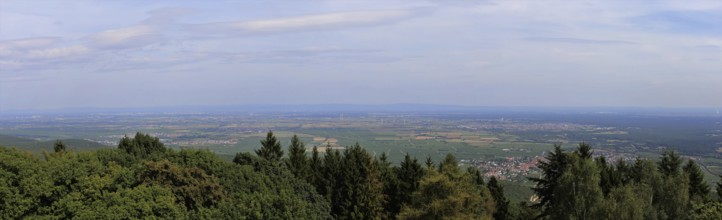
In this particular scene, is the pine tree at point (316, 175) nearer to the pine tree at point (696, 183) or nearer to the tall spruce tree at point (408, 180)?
the tall spruce tree at point (408, 180)

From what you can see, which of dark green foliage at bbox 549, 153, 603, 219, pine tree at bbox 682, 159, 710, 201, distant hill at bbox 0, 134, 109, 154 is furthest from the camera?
distant hill at bbox 0, 134, 109, 154

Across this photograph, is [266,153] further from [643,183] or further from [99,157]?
[643,183]

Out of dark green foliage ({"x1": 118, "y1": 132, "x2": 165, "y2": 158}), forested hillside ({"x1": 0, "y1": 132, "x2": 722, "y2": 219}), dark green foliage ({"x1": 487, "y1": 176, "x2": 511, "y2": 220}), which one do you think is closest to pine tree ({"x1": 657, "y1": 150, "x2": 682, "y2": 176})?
forested hillside ({"x1": 0, "y1": 132, "x2": 722, "y2": 219})

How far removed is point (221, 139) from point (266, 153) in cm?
12770

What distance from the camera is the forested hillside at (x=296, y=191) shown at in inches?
907

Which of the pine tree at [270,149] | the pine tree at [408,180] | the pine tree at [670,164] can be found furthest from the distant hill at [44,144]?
the pine tree at [670,164]

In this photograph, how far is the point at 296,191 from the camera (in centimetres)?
3331

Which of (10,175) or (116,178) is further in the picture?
(116,178)

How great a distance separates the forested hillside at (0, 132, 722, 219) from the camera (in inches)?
907

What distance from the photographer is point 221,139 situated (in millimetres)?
165500

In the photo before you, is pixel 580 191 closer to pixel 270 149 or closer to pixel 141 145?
pixel 270 149

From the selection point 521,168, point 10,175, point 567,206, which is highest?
point 10,175

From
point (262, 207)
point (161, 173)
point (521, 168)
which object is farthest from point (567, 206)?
point (521, 168)

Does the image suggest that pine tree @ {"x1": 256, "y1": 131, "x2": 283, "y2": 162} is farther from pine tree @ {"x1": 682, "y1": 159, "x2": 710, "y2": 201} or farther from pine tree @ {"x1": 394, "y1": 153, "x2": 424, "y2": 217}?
pine tree @ {"x1": 682, "y1": 159, "x2": 710, "y2": 201}
